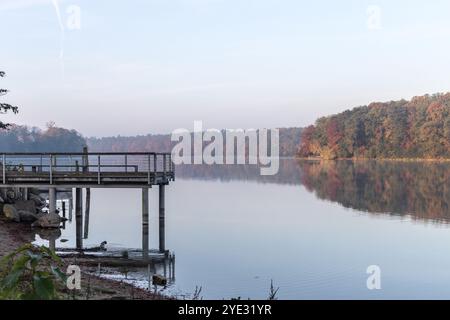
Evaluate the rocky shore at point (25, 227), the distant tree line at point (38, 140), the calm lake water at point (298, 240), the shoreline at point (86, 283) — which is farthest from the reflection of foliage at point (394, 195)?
the distant tree line at point (38, 140)

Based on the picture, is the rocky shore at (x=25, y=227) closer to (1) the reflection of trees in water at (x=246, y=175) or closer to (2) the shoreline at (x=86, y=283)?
(2) the shoreline at (x=86, y=283)

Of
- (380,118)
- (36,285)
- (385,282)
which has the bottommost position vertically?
(385,282)

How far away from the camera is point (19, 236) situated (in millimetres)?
22969

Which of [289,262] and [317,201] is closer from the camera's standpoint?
[289,262]

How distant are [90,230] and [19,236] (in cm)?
800

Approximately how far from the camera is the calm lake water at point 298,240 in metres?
18.2

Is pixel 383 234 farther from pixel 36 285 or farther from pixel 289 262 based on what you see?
pixel 36 285

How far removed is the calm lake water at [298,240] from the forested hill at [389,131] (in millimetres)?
73213

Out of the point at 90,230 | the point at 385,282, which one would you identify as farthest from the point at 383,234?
the point at 90,230

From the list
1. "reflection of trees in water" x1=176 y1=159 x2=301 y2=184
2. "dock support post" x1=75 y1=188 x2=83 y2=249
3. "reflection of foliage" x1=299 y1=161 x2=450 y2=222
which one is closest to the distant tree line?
"reflection of trees in water" x1=176 y1=159 x2=301 y2=184

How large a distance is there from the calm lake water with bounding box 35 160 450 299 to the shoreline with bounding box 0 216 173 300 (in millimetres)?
2089
